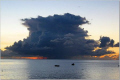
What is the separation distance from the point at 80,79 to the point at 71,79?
3.99 meters

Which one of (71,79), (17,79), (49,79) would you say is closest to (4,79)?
(17,79)

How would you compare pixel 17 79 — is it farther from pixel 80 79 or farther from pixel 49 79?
pixel 80 79

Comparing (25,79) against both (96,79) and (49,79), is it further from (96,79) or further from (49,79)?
(96,79)

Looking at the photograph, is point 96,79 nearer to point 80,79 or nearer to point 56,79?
point 80,79

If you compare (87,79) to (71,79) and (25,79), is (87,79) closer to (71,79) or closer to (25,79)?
(71,79)

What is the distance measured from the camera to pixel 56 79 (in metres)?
78.9

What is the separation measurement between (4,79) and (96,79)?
4053 cm

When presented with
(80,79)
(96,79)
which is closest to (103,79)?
(96,79)

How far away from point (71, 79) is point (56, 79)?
21.3ft

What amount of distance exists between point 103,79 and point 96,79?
309 cm

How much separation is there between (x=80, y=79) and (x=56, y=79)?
34.4 feet

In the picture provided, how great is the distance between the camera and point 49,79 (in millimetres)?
78812

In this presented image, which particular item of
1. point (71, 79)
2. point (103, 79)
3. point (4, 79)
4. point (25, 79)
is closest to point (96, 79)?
point (103, 79)

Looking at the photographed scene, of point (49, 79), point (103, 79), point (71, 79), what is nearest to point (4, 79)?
point (49, 79)
